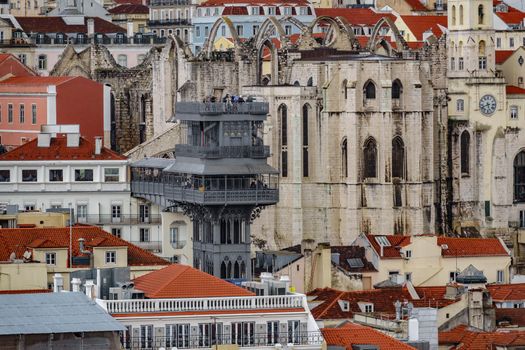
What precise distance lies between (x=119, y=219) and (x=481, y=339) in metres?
36.2

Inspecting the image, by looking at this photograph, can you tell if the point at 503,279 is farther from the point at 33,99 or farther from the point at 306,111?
the point at 33,99

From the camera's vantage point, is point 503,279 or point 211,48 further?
point 211,48

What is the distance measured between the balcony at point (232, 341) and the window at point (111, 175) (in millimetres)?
50996

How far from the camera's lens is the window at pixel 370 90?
17875 cm

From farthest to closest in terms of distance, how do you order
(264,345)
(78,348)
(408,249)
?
1. (408,249)
2. (264,345)
3. (78,348)

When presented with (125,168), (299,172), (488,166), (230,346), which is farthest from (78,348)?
(488,166)

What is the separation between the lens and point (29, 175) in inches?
6506

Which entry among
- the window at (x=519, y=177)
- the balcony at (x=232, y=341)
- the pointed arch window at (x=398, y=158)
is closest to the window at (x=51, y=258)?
the balcony at (x=232, y=341)

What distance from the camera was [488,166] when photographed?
18962 centimetres

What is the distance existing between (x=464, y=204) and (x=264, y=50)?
15501 mm

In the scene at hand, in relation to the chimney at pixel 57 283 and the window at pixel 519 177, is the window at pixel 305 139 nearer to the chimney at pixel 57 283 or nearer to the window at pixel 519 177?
the window at pixel 519 177

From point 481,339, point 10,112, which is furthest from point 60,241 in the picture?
point 10,112

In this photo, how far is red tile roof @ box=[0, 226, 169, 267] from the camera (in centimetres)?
13875

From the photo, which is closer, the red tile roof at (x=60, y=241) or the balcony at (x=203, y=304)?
the balcony at (x=203, y=304)
